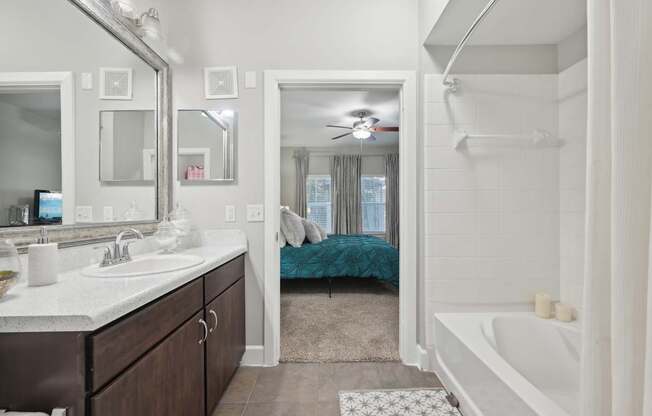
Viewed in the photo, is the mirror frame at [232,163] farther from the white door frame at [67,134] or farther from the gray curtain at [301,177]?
the gray curtain at [301,177]

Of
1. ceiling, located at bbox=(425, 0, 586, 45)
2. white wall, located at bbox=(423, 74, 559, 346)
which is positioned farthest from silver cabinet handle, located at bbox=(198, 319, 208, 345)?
ceiling, located at bbox=(425, 0, 586, 45)

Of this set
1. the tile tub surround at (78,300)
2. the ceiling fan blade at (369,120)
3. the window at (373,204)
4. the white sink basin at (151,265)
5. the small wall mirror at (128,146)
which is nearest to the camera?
the tile tub surround at (78,300)

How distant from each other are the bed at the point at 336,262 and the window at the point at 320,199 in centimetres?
276

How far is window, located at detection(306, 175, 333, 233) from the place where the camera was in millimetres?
6059

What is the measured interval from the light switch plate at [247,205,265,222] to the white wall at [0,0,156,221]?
0.64 meters

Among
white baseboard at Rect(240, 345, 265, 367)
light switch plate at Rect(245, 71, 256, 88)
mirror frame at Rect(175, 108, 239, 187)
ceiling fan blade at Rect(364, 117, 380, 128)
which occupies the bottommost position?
white baseboard at Rect(240, 345, 265, 367)

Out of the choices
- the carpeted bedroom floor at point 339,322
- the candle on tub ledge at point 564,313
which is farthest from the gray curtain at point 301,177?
the candle on tub ledge at point 564,313

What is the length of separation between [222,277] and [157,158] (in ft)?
3.09

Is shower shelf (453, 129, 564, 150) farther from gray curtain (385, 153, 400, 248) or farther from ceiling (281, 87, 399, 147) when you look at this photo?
gray curtain (385, 153, 400, 248)

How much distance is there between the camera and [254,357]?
1.86 m

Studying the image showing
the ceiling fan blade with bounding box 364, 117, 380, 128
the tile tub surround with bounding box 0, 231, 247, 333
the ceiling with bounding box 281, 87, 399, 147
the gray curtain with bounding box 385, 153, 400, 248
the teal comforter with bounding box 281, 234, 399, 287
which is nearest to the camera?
the tile tub surround with bounding box 0, 231, 247, 333

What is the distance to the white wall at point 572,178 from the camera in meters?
1.61

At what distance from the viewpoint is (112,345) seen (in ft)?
2.35

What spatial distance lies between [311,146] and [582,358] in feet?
18.6
